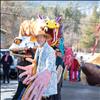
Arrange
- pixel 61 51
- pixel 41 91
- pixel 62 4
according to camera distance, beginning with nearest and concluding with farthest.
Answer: pixel 41 91, pixel 61 51, pixel 62 4

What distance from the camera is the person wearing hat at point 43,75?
6.66 meters

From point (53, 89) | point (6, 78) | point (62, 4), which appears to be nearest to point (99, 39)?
point (53, 89)

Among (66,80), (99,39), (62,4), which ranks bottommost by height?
(66,80)

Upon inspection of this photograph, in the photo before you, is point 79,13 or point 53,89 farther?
point 79,13

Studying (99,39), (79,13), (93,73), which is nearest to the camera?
(93,73)

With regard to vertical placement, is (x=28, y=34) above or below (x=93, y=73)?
above

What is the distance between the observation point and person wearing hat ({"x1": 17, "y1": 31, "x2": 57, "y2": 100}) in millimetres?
6660

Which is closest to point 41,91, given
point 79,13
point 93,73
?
point 93,73

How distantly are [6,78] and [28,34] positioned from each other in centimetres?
1385

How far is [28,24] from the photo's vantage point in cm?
872

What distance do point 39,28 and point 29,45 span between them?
1771mm

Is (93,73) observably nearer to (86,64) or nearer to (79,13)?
(86,64)

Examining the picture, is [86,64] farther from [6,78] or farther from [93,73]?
[6,78]

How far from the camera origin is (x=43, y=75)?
6723 mm
